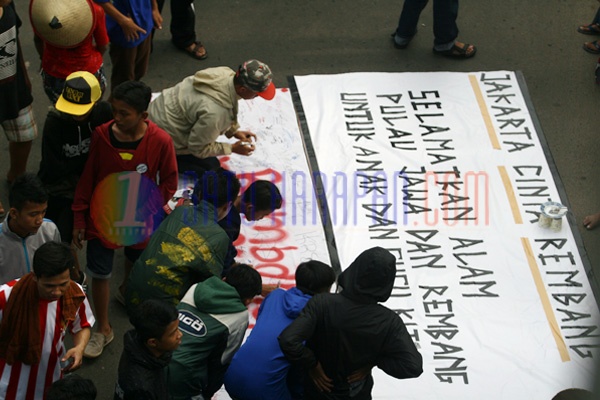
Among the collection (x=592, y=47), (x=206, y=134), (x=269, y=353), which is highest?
(x=592, y=47)

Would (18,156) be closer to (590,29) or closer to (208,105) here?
(208,105)

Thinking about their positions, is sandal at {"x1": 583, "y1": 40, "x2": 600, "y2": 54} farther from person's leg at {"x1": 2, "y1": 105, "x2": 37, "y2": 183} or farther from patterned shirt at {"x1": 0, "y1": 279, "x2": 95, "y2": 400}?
patterned shirt at {"x1": 0, "y1": 279, "x2": 95, "y2": 400}

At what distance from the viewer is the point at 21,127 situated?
5.65 m

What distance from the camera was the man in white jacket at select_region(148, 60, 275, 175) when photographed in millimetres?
5500

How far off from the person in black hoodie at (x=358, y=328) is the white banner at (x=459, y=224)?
101cm

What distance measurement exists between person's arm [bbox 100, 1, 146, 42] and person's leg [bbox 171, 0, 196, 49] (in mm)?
877

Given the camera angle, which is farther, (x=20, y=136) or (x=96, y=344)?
(x=20, y=136)

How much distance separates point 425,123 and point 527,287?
1.56 metres

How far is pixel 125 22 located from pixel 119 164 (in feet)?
5.29

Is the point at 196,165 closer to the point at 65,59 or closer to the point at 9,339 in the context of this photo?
the point at 65,59

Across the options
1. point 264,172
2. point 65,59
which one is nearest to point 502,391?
point 264,172

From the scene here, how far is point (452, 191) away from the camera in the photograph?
6.28 meters

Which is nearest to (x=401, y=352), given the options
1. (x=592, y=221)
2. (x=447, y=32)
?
(x=592, y=221)

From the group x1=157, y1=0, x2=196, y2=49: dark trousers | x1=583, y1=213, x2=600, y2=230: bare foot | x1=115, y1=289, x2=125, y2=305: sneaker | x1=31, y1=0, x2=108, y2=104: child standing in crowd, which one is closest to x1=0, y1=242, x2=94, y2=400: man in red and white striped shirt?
x1=115, y1=289, x2=125, y2=305: sneaker
